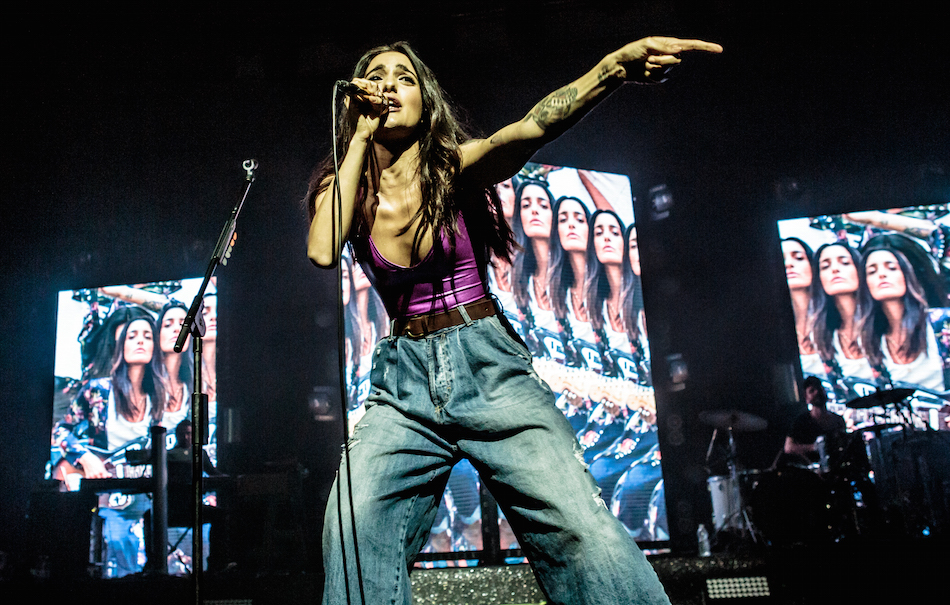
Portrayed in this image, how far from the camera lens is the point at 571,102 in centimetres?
147

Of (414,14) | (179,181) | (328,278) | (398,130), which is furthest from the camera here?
(179,181)

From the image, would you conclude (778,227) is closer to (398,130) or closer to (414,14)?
(414,14)

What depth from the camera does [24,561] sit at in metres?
5.21

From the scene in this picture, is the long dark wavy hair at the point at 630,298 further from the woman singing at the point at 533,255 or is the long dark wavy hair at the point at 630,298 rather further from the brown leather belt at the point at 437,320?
the brown leather belt at the point at 437,320

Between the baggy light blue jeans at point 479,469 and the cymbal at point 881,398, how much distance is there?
516cm

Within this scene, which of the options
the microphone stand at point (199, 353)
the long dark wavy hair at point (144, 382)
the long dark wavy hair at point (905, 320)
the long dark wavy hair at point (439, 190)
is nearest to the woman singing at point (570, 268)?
the long dark wavy hair at point (905, 320)

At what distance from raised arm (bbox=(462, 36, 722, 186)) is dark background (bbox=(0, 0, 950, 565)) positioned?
4.37 meters

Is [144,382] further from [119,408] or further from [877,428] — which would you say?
[877,428]

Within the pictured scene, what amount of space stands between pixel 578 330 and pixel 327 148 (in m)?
2.88

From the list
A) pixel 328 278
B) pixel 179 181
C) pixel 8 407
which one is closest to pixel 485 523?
pixel 328 278

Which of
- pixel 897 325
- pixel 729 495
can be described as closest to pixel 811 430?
pixel 729 495

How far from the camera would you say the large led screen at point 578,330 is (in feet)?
17.2

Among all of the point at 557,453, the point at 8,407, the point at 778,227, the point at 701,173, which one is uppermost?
the point at 701,173

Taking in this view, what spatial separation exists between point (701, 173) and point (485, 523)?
4.53 meters
